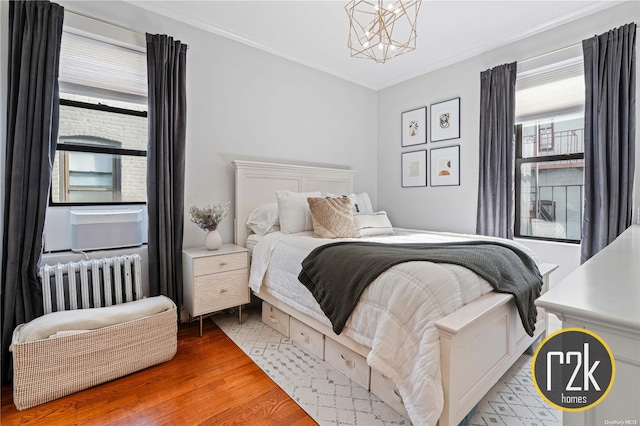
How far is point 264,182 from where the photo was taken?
3051 mm

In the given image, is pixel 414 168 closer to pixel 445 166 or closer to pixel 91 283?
pixel 445 166

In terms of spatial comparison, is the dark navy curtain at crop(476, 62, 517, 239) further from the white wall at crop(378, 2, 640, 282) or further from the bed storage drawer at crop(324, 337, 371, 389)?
the bed storage drawer at crop(324, 337, 371, 389)

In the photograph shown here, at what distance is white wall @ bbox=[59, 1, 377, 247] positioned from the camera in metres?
2.66

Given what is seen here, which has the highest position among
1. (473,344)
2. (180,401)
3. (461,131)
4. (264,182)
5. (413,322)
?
(461,131)

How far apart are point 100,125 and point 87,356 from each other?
5.53ft

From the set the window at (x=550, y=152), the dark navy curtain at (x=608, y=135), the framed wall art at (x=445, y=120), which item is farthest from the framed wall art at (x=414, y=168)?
the dark navy curtain at (x=608, y=135)

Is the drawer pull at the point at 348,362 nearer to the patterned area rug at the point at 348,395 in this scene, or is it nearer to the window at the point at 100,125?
the patterned area rug at the point at 348,395

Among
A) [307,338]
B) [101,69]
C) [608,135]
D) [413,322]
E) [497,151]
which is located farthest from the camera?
[497,151]

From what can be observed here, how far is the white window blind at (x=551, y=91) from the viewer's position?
104 inches

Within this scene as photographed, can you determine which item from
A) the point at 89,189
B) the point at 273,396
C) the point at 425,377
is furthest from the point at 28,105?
the point at 425,377

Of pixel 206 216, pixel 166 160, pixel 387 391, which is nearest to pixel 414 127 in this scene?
pixel 206 216

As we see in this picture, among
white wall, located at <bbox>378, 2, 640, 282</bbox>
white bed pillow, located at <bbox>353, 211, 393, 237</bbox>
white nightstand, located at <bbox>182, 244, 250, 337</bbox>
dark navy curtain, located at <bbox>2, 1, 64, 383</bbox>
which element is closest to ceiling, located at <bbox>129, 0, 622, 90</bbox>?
white wall, located at <bbox>378, 2, 640, 282</bbox>

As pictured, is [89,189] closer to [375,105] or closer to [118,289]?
[118,289]

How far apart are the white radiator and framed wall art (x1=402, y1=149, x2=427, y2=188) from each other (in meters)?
3.13
